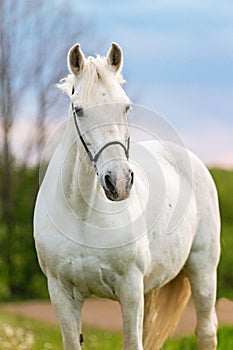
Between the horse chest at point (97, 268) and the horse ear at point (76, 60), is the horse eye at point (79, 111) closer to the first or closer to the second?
the horse ear at point (76, 60)

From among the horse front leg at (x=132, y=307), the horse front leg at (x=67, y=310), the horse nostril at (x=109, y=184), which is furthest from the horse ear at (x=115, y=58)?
the horse front leg at (x=67, y=310)

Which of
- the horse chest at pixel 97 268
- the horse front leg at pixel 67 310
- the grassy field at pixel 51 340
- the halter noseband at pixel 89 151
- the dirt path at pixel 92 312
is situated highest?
the halter noseband at pixel 89 151

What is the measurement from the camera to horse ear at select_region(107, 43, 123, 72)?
368cm

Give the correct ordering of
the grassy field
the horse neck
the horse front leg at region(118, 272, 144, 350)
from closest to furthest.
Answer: the horse neck, the horse front leg at region(118, 272, 144, 350), the grassy field

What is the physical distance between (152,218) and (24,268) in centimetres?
937

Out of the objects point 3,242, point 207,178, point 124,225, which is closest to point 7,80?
point 3,242

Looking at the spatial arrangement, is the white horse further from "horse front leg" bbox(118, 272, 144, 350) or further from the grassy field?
the grassy field

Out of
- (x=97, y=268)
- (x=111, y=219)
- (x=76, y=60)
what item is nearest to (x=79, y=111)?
(x=76, y=60)

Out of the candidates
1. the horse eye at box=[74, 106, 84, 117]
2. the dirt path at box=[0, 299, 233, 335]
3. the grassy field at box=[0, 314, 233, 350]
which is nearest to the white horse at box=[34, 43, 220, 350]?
the horse eye at box=[74, 106, 84, 117]

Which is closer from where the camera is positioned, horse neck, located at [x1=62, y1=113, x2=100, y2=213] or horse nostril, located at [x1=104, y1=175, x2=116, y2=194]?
horse nostril, located at [x1=104, y1=175, x2=116, y2=194]

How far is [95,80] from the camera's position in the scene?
11.7 ft

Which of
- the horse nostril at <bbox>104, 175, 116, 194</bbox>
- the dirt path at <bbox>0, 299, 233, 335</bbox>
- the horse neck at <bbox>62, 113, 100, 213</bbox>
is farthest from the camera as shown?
the dirt path at <bbox>0, 299, 233, 335</bbox>

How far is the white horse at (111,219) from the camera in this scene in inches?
137

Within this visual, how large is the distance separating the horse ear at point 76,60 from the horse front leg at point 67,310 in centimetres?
111
